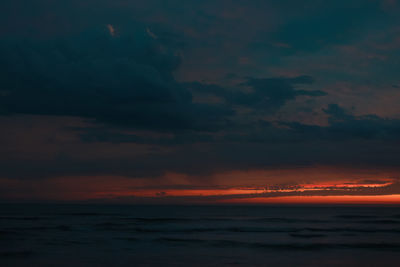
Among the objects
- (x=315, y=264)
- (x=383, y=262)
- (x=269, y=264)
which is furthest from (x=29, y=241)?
(x=383, y=262)

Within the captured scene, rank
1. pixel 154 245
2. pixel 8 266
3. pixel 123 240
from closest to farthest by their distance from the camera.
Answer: pixel 8 266, pixel 154 245, pixel 123 240

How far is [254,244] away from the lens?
35.9 meters

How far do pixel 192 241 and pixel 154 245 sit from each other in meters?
5.05

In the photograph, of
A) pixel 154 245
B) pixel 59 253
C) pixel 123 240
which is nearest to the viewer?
pixel 59 253

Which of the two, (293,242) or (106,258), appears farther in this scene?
(293,242)

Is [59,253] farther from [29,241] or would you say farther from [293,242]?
[293,242]

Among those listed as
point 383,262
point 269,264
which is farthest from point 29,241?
point 383,262

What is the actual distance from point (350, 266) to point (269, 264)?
5.09 metres

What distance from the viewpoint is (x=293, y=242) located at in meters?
38.3

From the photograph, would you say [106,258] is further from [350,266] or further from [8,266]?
[350,266]

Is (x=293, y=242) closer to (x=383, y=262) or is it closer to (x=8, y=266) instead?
(x=383, y=262)

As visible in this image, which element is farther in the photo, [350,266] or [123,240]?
[123,240]

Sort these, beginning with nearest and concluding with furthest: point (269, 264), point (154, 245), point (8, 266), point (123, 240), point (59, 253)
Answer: point (8, 266) < point (269, 264) < point (59, 253) < point (154, 245) < point (123, 240)

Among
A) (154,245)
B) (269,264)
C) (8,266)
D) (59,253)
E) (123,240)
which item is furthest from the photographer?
(123,240)
